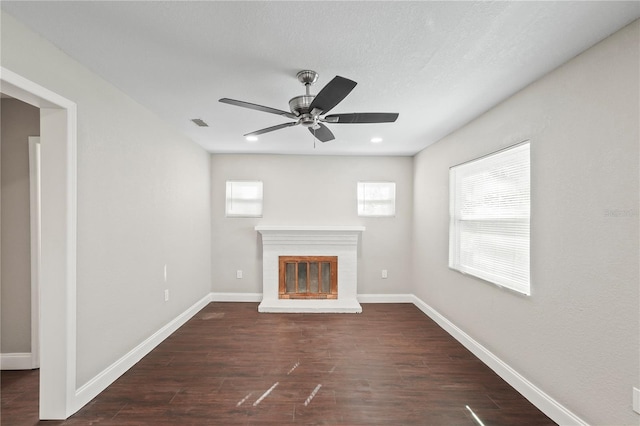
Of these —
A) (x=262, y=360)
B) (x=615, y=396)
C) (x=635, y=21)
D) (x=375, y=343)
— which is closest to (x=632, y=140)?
(x=635, y=21)

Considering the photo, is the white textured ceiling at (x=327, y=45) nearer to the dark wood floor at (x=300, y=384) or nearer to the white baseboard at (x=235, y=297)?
the dark wood floor at (x=300, y=384)

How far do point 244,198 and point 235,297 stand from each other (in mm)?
1584

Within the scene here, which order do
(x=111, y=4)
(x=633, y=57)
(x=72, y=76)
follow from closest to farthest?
1. (x=111, y=4)
2. (x=633, y=57)
3. (x=72, y=76)

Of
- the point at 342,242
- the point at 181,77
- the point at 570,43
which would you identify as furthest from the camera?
the point at 342,242

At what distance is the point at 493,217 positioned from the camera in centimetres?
266

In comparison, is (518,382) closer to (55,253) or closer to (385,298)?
(385,298)

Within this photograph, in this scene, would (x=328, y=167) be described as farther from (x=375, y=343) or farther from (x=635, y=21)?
(x=635, y=21)

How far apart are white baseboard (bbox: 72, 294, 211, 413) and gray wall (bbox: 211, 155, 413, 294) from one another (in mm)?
1175

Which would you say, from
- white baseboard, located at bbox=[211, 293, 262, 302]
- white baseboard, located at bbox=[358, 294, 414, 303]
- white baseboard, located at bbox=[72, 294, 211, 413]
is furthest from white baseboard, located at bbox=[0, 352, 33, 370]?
white baseboard, located at bbox=[358, 294, 414, 303]

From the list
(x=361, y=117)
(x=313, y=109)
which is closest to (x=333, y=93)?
(x=313, y=109)

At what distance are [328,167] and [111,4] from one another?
3395 mm

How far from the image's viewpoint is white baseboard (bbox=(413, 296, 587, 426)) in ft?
6.00

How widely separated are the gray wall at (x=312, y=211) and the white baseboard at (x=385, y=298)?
70 mm

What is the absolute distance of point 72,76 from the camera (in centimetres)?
190
